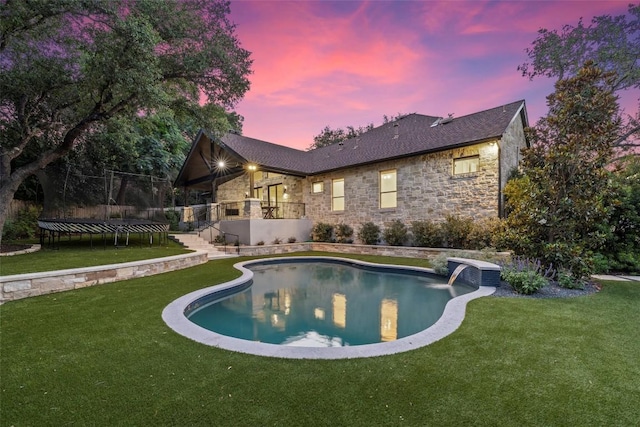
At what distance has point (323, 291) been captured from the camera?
816cm

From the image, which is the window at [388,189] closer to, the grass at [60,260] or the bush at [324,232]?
the bush at [324,232]

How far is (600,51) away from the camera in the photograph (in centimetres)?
1605

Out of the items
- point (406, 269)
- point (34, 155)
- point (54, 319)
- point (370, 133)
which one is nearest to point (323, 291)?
point (406, 269)

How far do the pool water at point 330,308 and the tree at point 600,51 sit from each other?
48.6ft

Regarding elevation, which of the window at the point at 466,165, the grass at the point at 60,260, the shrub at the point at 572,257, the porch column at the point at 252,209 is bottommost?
the grass at the point at 60,260

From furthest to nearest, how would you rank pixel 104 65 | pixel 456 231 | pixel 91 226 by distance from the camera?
pixel 456 231
pixel 91 226
pixel 104 65

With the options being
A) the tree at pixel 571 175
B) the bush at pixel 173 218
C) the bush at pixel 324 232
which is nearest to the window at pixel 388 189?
the bush at pixel 324 232

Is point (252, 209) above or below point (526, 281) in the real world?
above

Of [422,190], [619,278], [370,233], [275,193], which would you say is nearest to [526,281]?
[619,278]

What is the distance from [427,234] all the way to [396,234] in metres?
1.47

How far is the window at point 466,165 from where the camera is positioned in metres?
11.7

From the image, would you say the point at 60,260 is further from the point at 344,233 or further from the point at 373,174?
the point at 373,174

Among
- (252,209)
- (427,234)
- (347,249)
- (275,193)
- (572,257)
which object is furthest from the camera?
(275,193)

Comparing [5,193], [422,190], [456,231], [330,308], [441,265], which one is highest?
[422,190]
